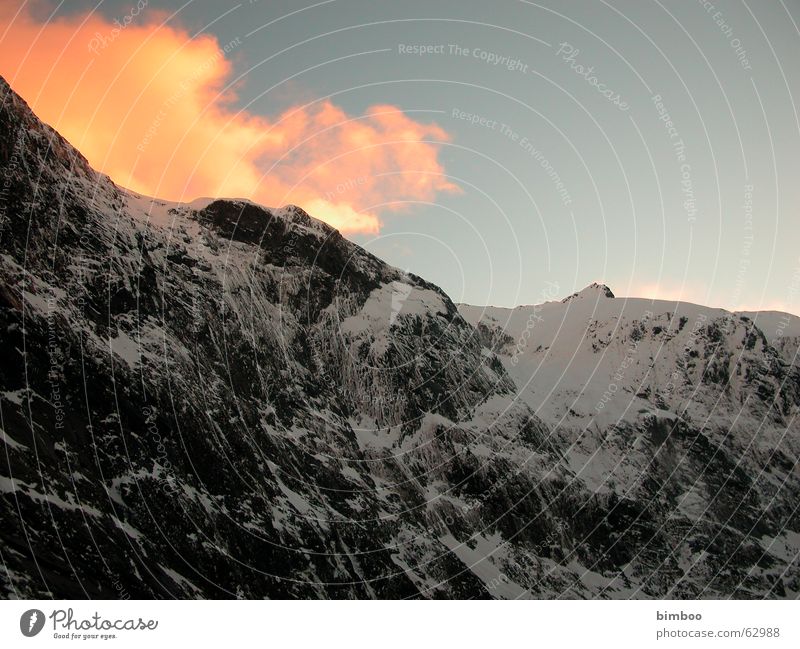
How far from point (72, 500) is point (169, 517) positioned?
15.1 meters

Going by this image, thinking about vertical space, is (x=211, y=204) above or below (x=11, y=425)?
above

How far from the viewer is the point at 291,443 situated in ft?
384

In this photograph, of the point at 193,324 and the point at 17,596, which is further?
the point at 193,324

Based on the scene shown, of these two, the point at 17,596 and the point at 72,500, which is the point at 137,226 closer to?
the point at 72,500

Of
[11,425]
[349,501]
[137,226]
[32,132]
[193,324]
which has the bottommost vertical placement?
[349,501]

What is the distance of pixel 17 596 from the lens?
48.9 m

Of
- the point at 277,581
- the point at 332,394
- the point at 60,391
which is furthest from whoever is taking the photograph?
the point at 332,394

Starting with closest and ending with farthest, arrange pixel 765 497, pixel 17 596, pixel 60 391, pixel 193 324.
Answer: pixel 17 596 → pixel 60 391 → pixel 193 324 → pixel 765 497

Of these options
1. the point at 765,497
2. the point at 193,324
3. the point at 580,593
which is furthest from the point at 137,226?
the point at 765,497

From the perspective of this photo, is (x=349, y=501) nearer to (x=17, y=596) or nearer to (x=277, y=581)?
(x=277, y=581)

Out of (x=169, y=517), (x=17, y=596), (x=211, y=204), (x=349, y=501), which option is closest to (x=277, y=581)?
(x=169, y=517)

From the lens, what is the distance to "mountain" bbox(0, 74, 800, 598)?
7438 centimetres

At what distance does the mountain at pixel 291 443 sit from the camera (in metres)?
74.4

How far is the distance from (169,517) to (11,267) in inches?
1370
